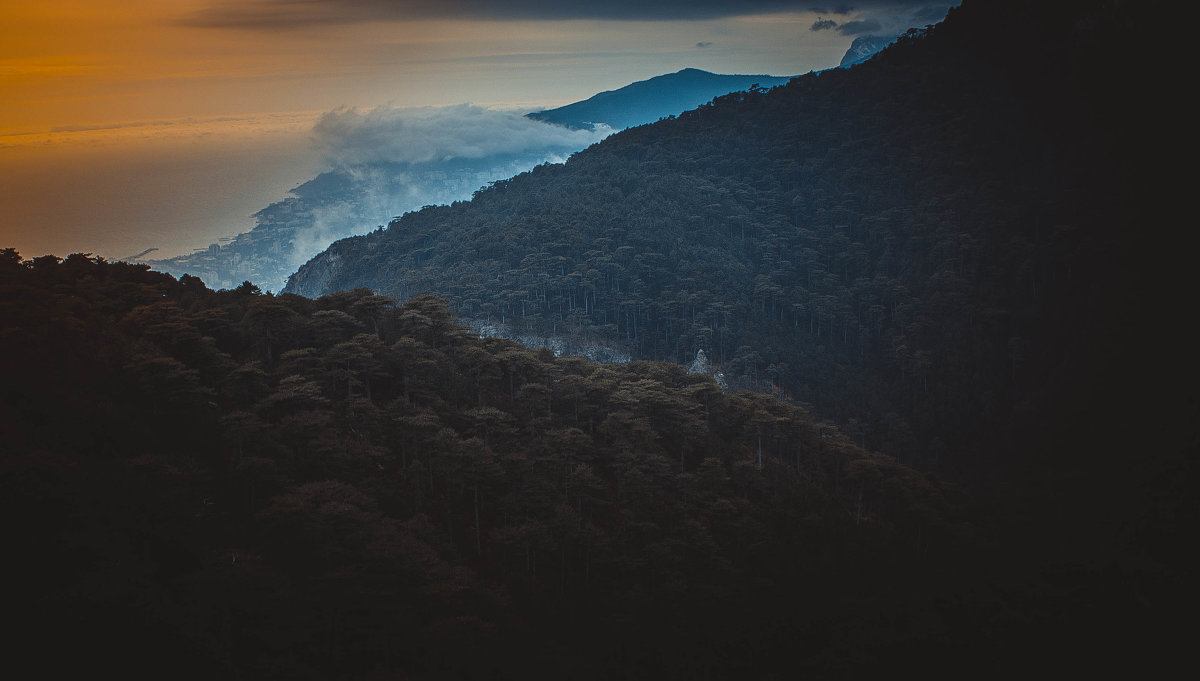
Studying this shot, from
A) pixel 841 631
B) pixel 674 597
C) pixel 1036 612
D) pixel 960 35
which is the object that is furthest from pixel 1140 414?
pixel 960 35

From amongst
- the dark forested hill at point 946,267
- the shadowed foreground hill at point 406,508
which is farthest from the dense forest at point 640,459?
the dark forested hill at point 946,267

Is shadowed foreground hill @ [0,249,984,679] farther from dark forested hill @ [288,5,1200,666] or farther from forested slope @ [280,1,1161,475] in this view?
forested slope @ [280,1,1161,475]

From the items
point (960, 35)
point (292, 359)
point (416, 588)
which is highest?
point (960, 35)

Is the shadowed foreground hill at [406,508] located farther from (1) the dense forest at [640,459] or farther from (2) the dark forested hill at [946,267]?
(2) the dark forested hill at [946,267]

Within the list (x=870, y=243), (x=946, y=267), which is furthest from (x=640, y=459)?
(x=870, y=243)

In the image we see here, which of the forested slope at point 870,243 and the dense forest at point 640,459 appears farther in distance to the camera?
the forested slope at point 870,243

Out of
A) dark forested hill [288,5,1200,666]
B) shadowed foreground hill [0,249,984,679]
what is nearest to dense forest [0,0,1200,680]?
shadowed foreground hill [0,249,984,679]

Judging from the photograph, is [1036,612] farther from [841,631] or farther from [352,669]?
[352,669]

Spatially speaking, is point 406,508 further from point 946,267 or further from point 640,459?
point 946,267
